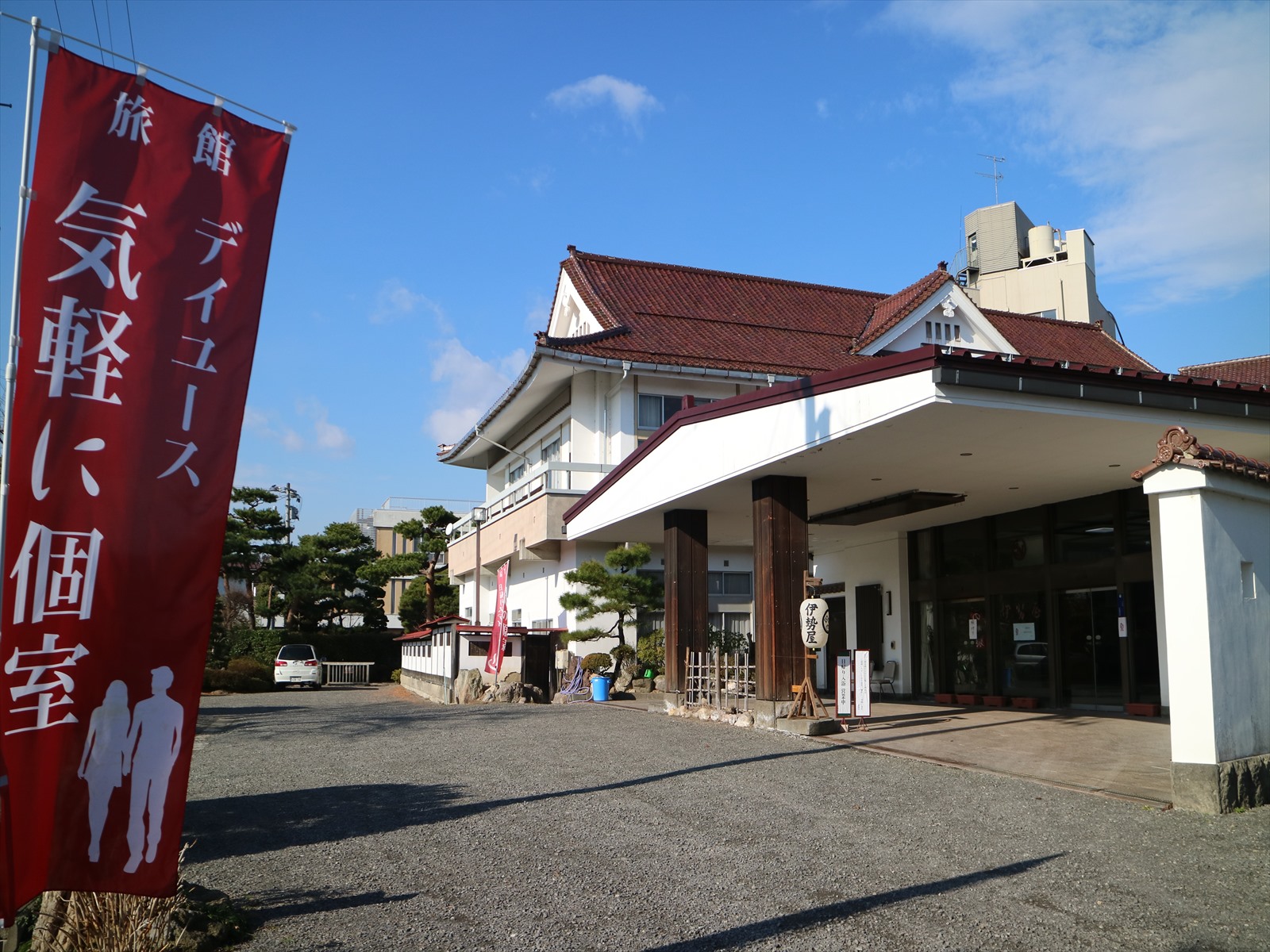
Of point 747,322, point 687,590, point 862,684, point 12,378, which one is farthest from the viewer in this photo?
point 747,322

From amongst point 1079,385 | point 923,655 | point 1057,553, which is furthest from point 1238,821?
point 923,655

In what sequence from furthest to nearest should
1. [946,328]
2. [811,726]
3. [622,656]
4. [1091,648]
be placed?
[946,328] < [622,656] < [1091,648] < [811,726]

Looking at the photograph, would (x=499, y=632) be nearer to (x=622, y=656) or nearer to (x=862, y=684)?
(x=622, y=656)

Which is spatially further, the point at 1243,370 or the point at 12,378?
the point at 1243,370

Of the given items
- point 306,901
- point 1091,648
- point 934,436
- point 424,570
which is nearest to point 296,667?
point 424,570

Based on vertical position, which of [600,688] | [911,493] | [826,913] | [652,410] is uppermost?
[652,410]

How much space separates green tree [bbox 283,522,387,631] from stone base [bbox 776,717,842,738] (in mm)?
30658

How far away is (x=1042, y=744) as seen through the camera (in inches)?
453

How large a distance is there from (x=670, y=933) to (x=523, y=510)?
21.5 meters

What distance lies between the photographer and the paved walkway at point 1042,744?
894 centimetres

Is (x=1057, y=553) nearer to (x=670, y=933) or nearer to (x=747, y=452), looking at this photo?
(x=747, y=452)

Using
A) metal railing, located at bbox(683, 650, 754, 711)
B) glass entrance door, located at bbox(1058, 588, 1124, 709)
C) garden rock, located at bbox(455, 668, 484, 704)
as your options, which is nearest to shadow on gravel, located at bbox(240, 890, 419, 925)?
metal railing, located at bbox(683, 650, 754, 711)

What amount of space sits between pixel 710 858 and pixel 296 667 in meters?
29.0

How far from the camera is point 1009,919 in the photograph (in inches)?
196
